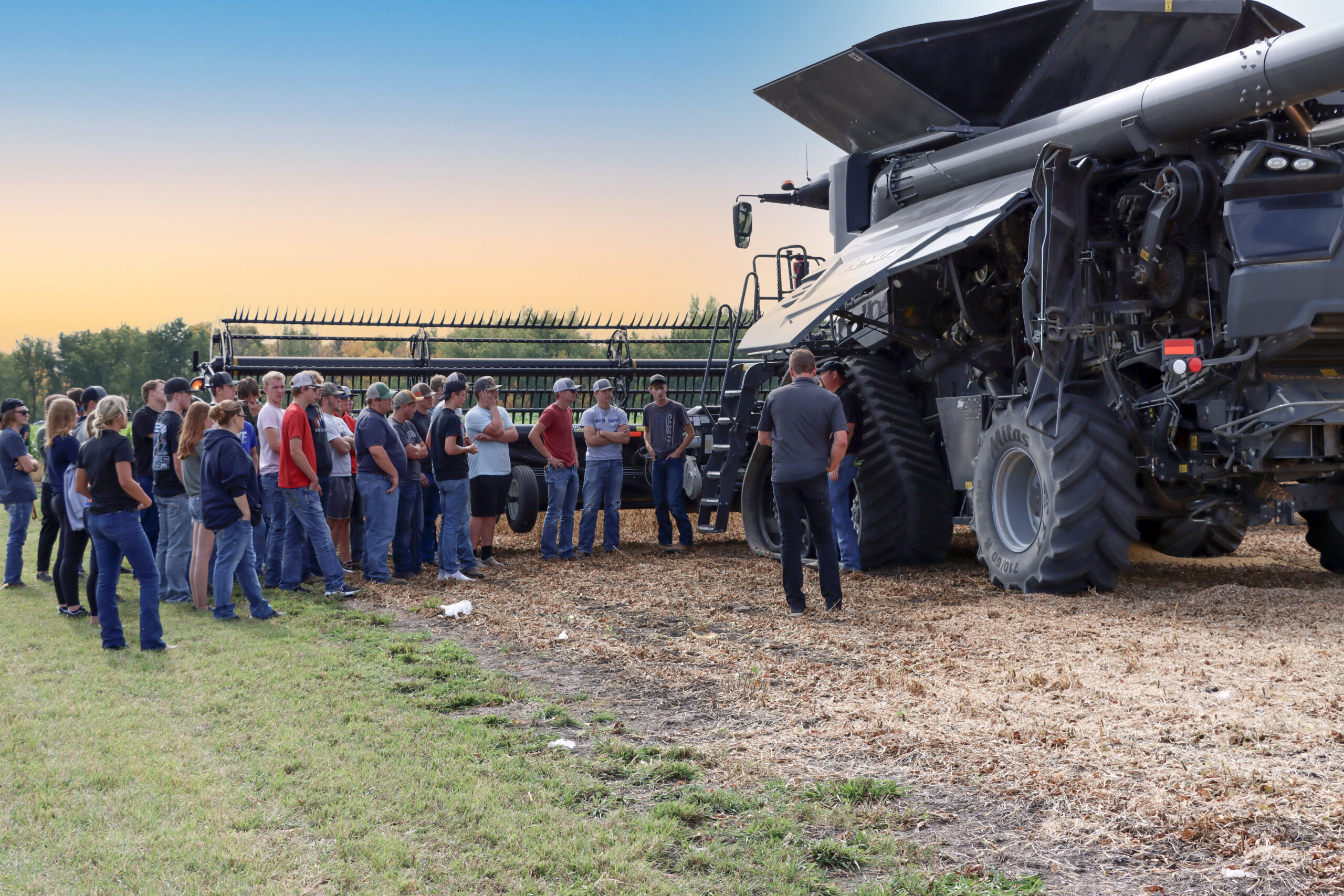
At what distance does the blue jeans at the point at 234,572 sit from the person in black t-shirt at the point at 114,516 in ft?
2.75

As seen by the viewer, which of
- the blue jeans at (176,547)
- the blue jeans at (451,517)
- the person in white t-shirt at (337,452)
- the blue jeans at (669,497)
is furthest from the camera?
the blue jeans at (669,497)

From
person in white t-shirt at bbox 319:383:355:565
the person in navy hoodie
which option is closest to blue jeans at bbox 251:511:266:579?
person in white t-shirt at bbox 319:383:355:565

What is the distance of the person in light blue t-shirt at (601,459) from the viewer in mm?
11336

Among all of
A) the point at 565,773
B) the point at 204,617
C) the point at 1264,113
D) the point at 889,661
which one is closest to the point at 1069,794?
the point at 565,773

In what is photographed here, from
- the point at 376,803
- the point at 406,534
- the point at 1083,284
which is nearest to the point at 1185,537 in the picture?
the point at 1083,284

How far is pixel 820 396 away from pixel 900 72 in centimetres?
312

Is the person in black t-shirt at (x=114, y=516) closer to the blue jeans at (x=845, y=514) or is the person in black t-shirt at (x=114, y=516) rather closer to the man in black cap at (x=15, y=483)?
the man in black cap at (x=15, y=483)

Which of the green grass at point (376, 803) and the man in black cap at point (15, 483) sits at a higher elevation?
the man in black cap at point (15, 483)

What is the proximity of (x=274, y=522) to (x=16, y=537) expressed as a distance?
2.53m

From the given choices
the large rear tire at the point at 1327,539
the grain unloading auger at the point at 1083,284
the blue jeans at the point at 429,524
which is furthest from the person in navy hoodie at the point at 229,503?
the large rear tire at the point at 1327,539

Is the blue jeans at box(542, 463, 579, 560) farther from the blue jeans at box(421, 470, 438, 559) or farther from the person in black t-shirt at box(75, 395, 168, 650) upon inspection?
the person in black t-shirt at box(75, 395, 168, 650)

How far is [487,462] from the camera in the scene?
1012 centimetres

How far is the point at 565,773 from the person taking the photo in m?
4.21

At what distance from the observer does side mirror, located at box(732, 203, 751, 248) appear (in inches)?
441
